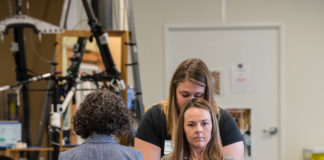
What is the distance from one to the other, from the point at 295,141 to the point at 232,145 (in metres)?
2.98

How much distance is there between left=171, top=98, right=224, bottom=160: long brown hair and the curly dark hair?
0.32m

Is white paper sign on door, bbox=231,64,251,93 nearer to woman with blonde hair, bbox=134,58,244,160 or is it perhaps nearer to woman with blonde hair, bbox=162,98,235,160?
woman with blonde hair, bbox=134,58,244,160

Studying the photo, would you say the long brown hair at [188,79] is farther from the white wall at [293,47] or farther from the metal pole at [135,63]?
the white wall at [293,47]

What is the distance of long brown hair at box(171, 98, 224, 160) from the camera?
1895 mm

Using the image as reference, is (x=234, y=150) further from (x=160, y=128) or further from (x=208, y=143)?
(x=160, y=128)

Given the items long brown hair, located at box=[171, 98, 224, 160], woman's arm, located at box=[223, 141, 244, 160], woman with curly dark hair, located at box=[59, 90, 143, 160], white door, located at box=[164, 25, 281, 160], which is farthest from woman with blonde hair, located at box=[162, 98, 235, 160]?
white door, located at box=[164, 25, 281, 160]

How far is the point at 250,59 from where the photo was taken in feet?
15.8

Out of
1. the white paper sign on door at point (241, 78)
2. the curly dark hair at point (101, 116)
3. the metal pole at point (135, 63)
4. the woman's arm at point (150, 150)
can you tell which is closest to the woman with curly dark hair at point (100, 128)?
the curly dark hair at point (101, 116)

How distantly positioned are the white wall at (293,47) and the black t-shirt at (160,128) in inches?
105

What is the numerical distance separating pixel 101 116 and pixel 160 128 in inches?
20.9

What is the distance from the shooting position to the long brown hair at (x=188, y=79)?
1.98 meters

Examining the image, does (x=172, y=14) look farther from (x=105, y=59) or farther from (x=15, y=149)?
(x=15, y=149)

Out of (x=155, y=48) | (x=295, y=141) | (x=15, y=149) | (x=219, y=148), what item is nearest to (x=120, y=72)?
(x=155, y=48)

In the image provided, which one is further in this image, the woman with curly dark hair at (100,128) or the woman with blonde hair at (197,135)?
the woman with blonde hair at (197,135)
